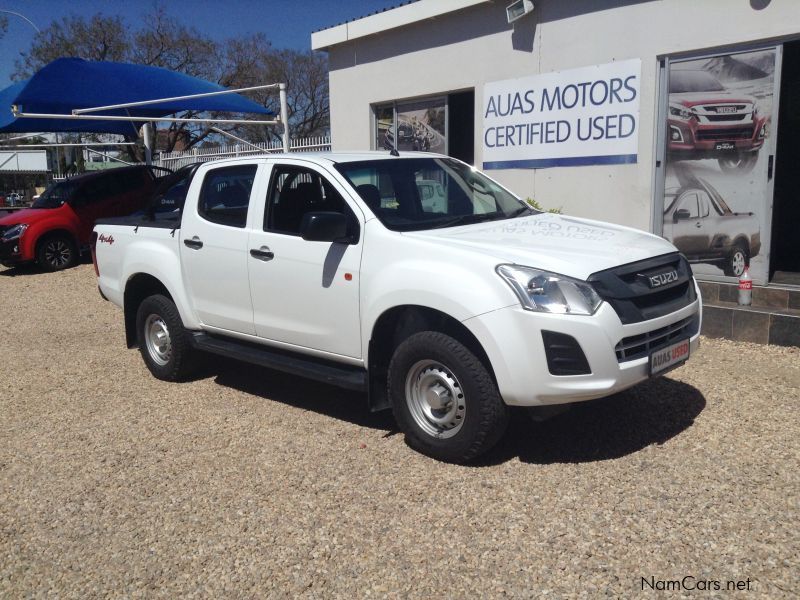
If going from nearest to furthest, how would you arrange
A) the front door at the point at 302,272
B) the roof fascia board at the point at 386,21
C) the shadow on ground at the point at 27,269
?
the front door at the point at 302,272, the roof fascia board at the point at 386,21, the shadow on ground at the point at 27,269

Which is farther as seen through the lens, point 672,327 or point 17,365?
point 17,365

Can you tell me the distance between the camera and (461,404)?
4.25 metres

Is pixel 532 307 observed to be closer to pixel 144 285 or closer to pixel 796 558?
pixel 796 558

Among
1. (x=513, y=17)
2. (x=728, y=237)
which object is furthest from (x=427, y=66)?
(x=728, y=237)

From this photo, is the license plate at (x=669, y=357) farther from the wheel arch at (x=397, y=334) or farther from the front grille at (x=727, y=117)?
the front grille at (x=727, y=117)

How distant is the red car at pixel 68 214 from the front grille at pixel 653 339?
39.9 ft

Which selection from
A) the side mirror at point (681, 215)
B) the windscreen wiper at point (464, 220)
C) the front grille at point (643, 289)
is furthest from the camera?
the side mirror at point (681, 215)

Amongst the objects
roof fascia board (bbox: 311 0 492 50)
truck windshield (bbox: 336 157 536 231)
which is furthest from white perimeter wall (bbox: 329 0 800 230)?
truck windshield (bbox: 336 157 536 231)

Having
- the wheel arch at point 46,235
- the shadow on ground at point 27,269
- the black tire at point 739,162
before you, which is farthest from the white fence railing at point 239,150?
the black tire at point 739,162

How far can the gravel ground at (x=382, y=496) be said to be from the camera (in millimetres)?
3307

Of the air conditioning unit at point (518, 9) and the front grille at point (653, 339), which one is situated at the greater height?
the air conditioning unit at point (518, 9)

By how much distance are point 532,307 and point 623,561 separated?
130cm

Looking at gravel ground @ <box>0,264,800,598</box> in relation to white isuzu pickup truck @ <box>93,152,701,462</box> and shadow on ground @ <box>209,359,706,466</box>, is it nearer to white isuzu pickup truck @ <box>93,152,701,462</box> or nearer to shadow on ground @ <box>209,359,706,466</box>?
shadow on ground @ <box>209,359,706,466</box>

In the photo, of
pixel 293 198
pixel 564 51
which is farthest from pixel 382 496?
pixel 564 51
